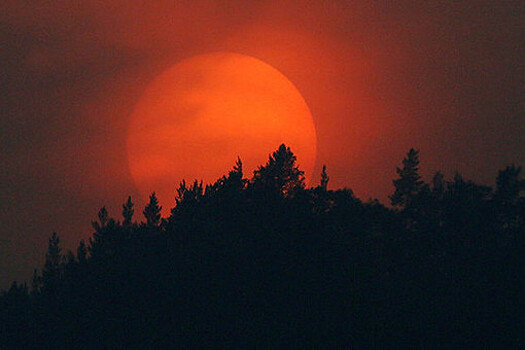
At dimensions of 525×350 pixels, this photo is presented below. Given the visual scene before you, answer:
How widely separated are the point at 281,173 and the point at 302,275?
13.1 m

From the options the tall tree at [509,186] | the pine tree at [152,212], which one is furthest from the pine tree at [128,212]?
the tall tree at [509,186]

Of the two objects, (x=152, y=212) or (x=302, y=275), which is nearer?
(x=302, y=275)

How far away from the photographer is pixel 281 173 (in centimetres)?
5956

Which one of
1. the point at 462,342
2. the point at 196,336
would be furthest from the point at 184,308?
the point at 462,342

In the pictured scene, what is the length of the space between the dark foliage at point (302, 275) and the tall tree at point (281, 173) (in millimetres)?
136

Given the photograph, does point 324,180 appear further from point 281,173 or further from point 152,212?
point 152,212

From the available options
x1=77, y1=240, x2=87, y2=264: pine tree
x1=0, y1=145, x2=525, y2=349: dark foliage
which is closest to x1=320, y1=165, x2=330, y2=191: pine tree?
x1=0, y1=145, x2=525, y2=349: dark foliage

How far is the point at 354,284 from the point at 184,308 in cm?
1181

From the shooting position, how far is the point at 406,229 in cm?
5584

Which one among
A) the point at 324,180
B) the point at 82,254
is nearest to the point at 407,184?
the point at 324,180

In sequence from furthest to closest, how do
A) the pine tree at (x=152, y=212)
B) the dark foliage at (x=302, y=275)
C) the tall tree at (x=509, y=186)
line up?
the pine tree at (x=152, y=212), the tall tree at (x=509, y=186), the dark foliage at (x=302, y=275)

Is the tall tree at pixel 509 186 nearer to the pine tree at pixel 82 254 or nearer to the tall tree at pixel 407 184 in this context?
the tall tree at pixel 407 184

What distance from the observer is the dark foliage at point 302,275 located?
1770 inches

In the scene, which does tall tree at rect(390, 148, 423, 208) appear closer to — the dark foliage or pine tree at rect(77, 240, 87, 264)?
the dark foliage
